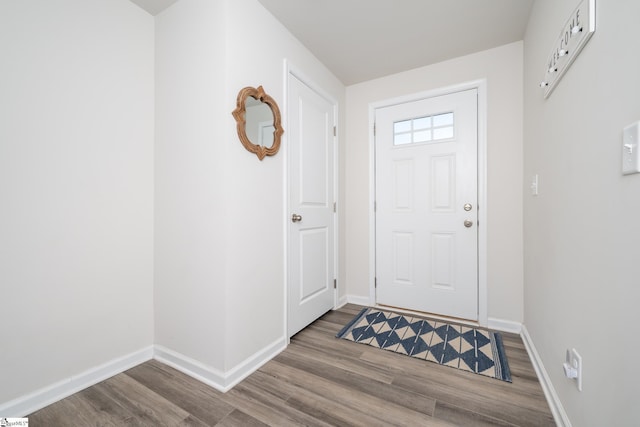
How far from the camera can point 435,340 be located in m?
2.08

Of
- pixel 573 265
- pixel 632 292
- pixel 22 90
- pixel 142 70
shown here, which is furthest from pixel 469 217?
pixel 22 90

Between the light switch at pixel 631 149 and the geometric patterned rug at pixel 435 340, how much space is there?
4.57 ft

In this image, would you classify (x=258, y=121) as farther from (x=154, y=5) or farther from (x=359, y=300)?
(x=359, y=300)

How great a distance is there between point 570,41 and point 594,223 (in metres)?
0.80

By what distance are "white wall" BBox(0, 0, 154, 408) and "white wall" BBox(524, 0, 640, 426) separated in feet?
7.68

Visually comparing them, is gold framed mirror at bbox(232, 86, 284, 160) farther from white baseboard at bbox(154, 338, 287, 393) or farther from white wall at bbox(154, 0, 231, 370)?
white baseboard at bbox(154, 338, 287, 393)

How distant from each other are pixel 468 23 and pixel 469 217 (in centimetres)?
152

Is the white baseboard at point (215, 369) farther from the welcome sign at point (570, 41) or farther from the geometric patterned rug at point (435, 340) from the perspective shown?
the welcome sign at point (570, 41)

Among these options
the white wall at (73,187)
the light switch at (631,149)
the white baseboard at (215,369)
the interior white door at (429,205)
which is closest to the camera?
the light switch at (631,149)

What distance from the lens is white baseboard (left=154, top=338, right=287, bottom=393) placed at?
5.11 ft

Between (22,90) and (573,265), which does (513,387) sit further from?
(22,90)

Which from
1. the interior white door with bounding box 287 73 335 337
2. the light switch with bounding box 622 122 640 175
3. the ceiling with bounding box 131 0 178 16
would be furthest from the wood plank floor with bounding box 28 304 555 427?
the ceiling with bounding box 131 0 178 16

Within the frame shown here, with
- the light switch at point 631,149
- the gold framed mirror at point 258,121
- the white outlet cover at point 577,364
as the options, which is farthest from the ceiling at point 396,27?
the white outlet cover at point 577,364

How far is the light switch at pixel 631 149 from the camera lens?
72cm
